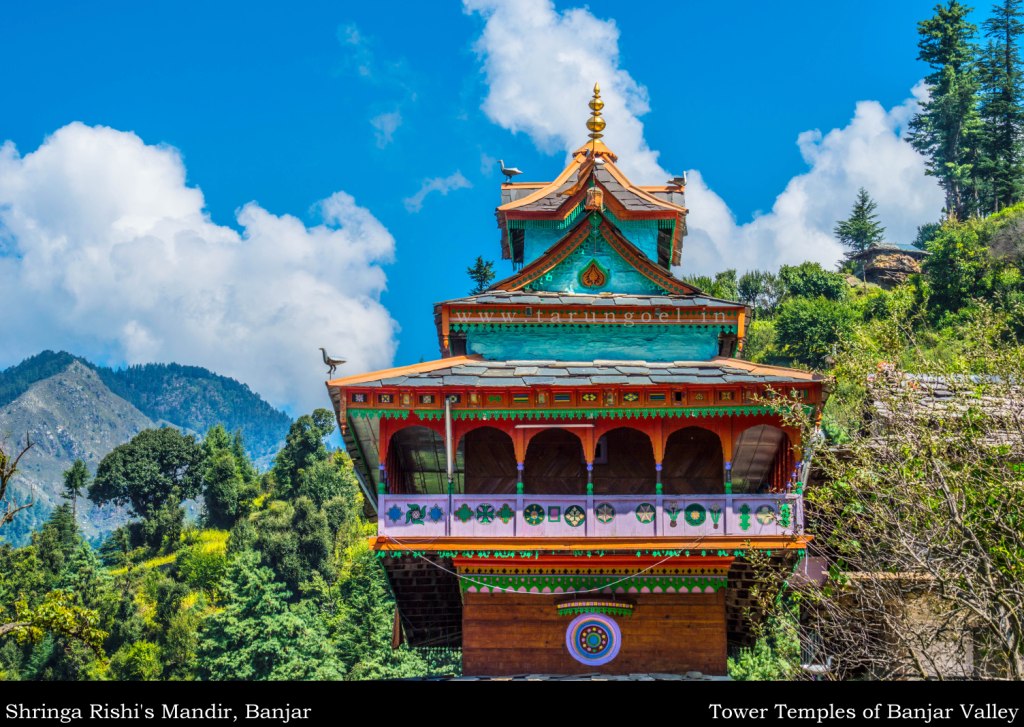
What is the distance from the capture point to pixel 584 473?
806 inches

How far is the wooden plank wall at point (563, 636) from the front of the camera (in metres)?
19.1

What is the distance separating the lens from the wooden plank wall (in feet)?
62.7

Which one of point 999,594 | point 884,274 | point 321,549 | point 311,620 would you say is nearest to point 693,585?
point 999,594

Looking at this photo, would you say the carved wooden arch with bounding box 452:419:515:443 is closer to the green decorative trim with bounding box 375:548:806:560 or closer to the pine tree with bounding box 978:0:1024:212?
the green decorative trim with bounding box 375:548:806:560

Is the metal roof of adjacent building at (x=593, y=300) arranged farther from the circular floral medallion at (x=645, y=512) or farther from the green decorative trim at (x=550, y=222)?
the circular floral medallion at (x=645, y=512)

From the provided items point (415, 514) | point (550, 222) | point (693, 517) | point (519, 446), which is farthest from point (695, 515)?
point (550, 222)

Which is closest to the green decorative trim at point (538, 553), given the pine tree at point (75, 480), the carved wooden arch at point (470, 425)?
the carved wooden arch at point (470, 425)

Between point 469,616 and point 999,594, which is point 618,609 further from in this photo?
point 999,594

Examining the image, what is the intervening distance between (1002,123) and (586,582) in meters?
79.8

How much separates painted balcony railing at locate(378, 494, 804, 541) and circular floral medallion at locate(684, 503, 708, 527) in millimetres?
15

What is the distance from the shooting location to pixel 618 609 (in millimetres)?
19062

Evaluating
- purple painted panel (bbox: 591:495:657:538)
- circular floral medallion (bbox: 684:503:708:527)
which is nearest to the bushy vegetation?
purple painted panel (bbox: 591:495:657:538)

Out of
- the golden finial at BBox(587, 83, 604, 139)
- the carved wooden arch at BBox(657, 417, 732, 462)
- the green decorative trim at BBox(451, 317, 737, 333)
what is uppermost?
the golden finial at BBox(587, 83, 604, 139)
